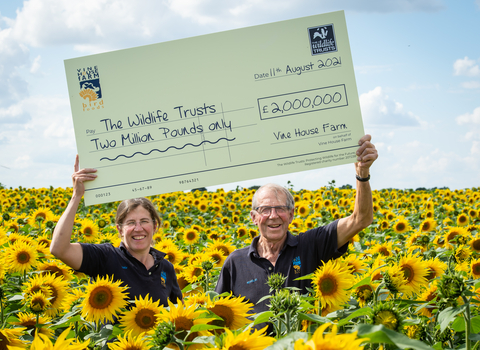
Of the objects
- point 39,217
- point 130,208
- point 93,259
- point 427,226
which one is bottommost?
point 427,226

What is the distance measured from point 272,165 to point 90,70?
1835 mm

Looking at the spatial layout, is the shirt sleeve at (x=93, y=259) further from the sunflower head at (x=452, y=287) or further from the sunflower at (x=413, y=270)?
the sunflower head at (x=452, y=287)

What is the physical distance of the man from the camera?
12.6ft

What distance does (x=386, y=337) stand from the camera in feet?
4.18

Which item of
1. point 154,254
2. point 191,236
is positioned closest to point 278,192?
point 154,254

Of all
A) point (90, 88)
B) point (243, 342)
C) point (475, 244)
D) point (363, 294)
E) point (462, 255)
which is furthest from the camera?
point (475, 244)

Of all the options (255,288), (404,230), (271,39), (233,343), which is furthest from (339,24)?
(404,230)

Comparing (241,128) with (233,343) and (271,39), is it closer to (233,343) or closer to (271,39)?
(271,39)

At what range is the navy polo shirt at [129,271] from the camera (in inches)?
153

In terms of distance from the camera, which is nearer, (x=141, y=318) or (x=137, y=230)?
(x=141, y=318)

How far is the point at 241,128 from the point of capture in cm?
363

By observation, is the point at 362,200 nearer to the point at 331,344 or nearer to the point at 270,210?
the point at 270,210

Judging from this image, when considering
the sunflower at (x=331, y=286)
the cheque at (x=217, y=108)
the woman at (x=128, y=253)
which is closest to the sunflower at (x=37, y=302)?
the woman at (x=128, y=253)

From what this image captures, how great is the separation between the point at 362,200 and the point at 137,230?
2.23 m
